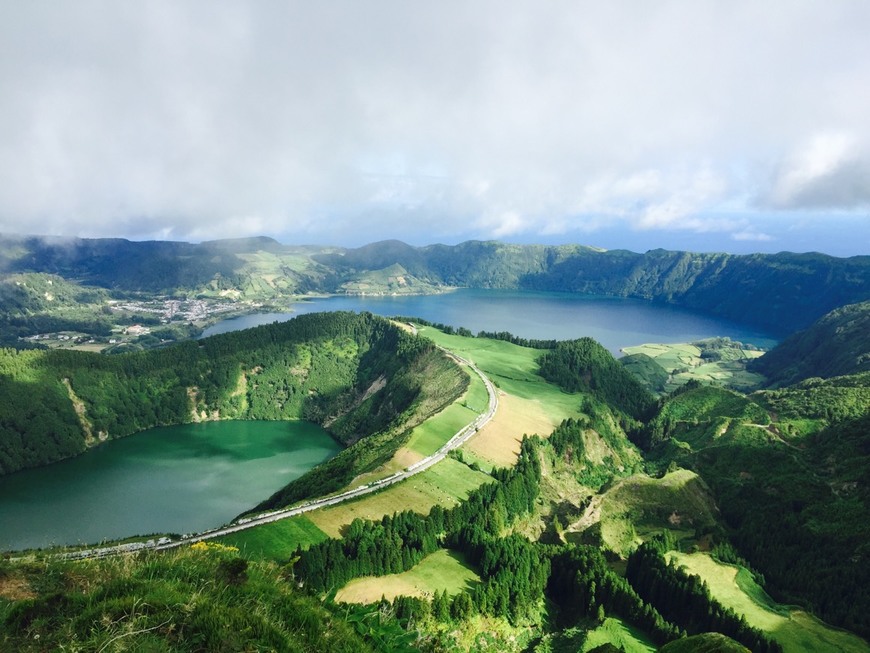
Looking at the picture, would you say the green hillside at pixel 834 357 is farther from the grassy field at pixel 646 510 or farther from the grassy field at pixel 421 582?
the grassy field at pixel 421 582

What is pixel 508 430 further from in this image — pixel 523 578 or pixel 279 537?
pixel 279 537

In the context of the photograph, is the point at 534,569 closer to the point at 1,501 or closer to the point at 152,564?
the point at 152,564

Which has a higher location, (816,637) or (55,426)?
(816,637)

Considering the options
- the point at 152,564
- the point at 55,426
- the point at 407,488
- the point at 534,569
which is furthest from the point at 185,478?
the point at 152,564

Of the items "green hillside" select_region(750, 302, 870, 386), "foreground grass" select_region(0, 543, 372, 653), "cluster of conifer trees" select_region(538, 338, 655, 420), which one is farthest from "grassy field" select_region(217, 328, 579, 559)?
"green hillside" select_region(750, 302, 870, 386)

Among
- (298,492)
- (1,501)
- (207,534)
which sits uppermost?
(207,534)

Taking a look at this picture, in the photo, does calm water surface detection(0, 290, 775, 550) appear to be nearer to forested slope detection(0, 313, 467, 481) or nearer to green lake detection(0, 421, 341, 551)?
green lake detection(0, 421, 341, 551)
